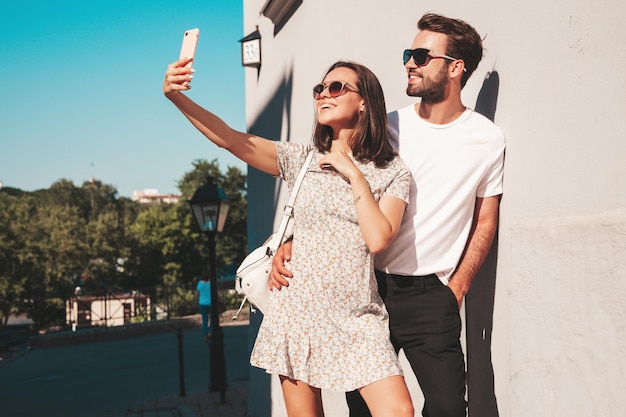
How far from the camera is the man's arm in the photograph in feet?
8.57

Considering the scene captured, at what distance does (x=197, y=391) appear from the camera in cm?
1030

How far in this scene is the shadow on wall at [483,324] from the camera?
284 centimetres

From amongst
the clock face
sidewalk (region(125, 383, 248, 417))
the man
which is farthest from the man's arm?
sidewalk (region(125, 383, 248, 417))

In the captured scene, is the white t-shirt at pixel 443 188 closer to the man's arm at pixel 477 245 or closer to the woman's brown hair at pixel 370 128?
the man's arm at pixel 477 245

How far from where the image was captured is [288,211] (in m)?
2.62

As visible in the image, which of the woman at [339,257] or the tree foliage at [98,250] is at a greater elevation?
the tree foliage at [98,250]

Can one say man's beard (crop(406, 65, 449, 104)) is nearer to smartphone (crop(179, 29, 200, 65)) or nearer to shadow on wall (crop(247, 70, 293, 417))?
smartphone (crop(179, 29, 200, 65))

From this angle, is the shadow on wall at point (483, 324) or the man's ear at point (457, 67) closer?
the man's ear at point (457, 67)

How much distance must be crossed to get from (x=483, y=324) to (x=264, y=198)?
464 centimetres

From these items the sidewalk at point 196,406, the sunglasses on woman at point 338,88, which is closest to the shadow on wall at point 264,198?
the sidewalk at point 196,406

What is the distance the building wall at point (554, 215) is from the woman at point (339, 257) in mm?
483

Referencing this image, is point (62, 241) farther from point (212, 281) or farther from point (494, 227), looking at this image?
point (494, 227)

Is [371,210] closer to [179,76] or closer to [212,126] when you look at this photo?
[212,126]

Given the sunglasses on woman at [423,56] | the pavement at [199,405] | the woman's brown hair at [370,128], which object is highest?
the sunglasses on woman at [423,56]
